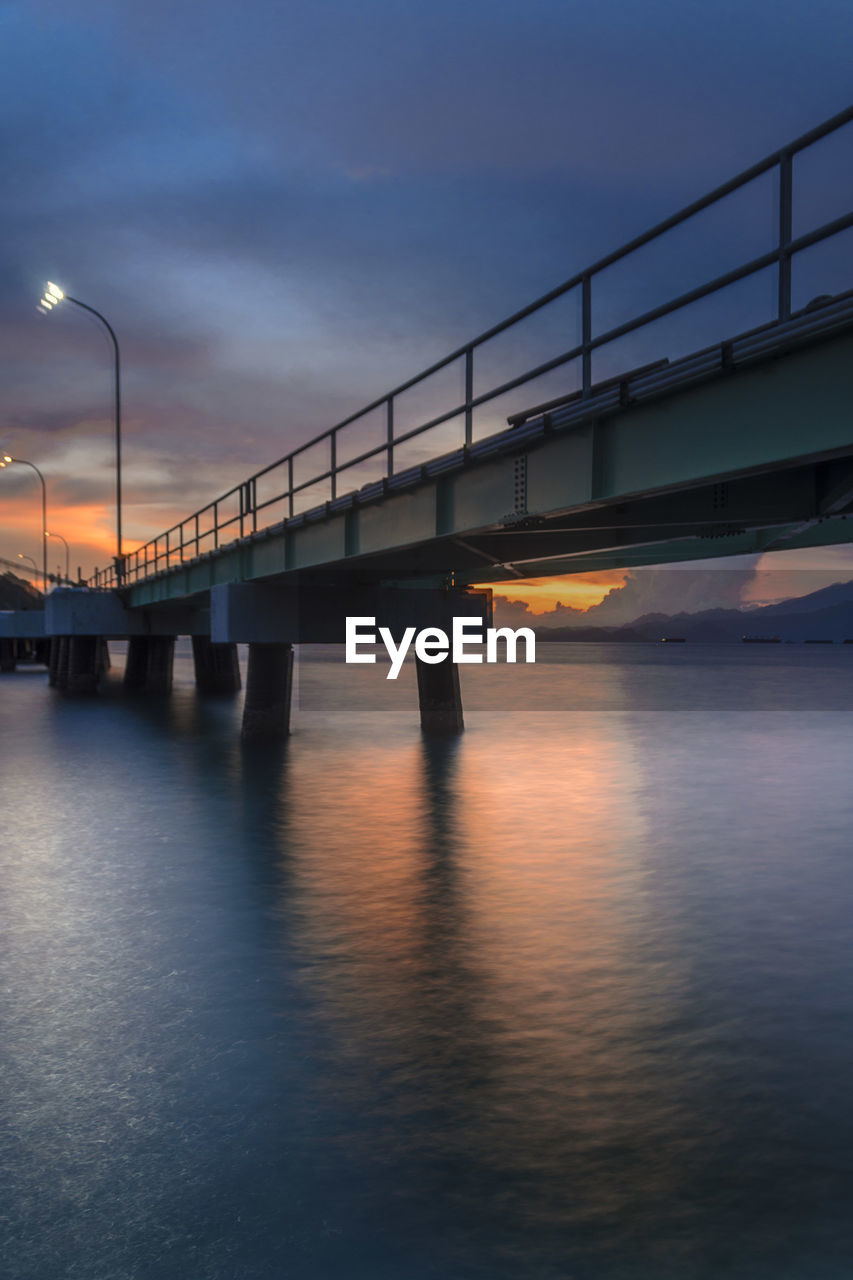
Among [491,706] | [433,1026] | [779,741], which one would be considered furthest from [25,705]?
[433,1026]

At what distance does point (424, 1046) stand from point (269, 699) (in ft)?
101

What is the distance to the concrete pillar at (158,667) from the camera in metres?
72.4

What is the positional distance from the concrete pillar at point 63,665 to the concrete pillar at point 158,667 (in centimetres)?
794

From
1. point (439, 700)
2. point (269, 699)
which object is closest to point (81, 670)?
point (269, 699)

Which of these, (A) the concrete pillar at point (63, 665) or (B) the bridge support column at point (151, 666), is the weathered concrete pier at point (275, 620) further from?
(A) the concrete pillar at point (63, 665)

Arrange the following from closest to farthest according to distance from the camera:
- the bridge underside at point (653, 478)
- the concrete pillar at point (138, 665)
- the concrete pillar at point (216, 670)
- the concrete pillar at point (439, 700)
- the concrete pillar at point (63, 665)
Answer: the bridge underside at point (653, 478)
the concrete pillar at point (439, 700)
the concrete pillar at point (216, 670)
the concrete pillar at point (138, 665)
the concrete pillar at point (63, 665)

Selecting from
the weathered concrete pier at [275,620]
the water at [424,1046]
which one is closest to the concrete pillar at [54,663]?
the weathered concrete pier at [275,620]

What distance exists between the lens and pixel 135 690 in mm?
72875

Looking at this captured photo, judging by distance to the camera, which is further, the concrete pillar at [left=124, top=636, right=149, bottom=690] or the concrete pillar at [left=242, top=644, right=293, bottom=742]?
the concrete pillar at [left=124, top=636, right=149, bottom=690]

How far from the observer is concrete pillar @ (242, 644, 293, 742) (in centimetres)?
3878

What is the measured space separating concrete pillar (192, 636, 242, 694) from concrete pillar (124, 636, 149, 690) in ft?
16.5

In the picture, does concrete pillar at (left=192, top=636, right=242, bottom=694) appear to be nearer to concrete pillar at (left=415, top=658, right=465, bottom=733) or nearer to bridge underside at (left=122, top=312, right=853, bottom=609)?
concrete pillar at (left=415, top=658, right=465, bottom=733)

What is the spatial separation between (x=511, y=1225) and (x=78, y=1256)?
2.77 metres

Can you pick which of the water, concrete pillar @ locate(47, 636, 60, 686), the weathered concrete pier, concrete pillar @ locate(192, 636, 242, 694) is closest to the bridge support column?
concrete pillar @ locate(192, 636, 242, 694)
